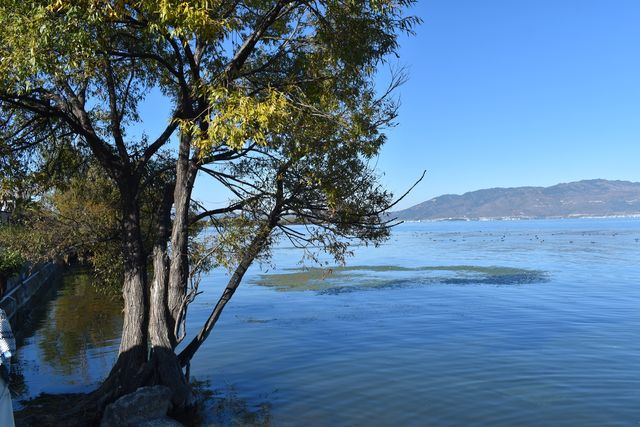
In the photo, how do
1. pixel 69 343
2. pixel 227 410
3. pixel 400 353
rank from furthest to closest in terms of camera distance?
pixel 69 343
pixel 400 353
pixel 227 410

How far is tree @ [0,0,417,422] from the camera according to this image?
1142 centimetres

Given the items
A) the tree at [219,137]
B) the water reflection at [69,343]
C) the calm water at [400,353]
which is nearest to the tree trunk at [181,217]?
the tree at [219,137]

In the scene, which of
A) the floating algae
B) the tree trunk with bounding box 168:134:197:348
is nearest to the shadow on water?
the tree trunk with bounding box 168:134:197:348

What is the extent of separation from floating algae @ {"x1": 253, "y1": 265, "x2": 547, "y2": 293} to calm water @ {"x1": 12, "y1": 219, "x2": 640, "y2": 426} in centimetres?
113

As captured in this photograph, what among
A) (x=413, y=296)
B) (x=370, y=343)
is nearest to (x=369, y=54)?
(x=370, y=343)

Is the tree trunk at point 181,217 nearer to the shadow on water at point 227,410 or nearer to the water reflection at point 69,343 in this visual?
the shadow on water at point 227,410

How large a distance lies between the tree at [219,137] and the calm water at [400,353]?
297cm

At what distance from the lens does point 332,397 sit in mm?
16531

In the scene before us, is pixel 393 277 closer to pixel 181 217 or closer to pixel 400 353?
pixel 400 353

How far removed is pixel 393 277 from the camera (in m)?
48.3

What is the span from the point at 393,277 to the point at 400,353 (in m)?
26.9

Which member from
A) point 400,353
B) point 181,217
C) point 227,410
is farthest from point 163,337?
point 400,353

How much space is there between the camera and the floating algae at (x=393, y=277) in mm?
43000

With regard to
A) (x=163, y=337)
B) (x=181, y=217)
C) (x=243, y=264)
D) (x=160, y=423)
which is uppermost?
(x=181, y=217)
